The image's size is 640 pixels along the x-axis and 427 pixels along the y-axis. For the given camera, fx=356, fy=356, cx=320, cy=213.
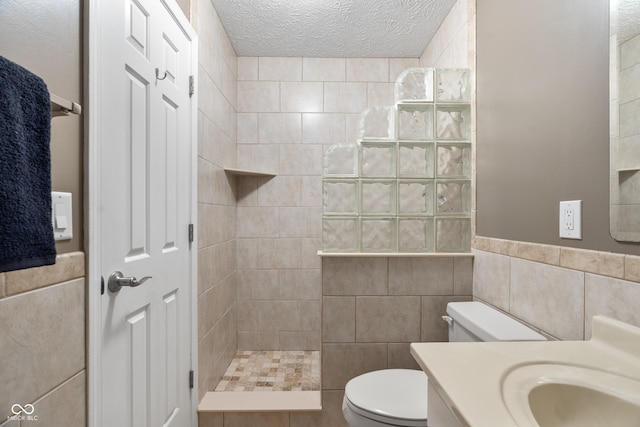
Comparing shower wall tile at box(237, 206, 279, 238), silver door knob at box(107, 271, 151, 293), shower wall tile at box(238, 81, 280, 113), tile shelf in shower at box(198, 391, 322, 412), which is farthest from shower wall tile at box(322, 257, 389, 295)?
shower wall tile at box(238, 81, 280, 113)

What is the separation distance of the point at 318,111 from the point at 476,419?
2.67 meters

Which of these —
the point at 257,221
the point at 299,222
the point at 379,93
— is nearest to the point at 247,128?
the point at 257,221

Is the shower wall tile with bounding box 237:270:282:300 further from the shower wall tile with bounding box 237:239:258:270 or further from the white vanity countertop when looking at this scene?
the white vanity countertop

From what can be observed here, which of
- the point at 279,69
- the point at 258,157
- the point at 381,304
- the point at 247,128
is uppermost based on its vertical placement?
the point at 279,69

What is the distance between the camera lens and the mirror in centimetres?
90

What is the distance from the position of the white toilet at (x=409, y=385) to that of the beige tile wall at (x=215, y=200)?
948 millimetres

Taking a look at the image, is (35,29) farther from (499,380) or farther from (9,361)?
(499,380)

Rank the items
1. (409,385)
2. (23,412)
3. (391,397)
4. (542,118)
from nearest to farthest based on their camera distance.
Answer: (23,412) < (542,118) < (391,397) < (409,385)

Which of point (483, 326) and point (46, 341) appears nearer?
point (46, 341)

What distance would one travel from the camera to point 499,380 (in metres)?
0.70

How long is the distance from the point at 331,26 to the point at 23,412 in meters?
2.51

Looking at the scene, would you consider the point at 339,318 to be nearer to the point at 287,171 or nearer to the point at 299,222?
the point at 299,222

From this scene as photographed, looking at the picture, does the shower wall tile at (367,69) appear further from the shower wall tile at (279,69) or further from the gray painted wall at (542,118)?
the gray painted wall at (542,118)

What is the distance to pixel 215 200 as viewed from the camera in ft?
7.51
